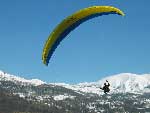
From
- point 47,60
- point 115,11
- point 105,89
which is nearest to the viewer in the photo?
point 115,11

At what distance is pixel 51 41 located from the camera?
35688 mm

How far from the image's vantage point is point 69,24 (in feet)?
114

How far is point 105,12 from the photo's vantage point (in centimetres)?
3419

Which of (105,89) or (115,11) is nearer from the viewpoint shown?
(115,11)

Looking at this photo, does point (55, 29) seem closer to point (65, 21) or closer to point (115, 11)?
point (65, 21)

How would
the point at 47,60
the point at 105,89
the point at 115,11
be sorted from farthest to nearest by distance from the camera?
the point at 105,89, the point at 47,60, the point at 115,11

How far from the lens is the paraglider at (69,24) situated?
34094mm

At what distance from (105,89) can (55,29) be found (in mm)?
9465

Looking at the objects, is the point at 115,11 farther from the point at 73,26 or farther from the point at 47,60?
the point at 47,60

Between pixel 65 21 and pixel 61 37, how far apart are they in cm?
208

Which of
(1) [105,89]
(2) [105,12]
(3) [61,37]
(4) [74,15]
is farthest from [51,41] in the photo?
(1) [105,89]

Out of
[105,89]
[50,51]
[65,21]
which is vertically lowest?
[105,89]

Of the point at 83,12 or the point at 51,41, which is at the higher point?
the point at 83,12

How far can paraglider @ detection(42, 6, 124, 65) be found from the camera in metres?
34.1
